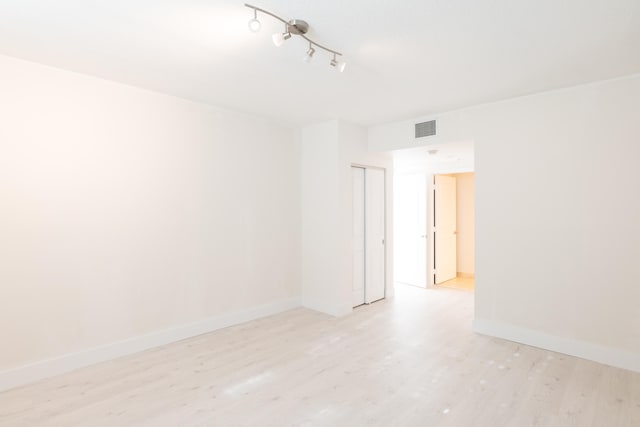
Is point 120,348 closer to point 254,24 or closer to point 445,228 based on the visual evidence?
point 254,24

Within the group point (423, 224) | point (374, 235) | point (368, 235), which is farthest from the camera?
point (423, 224)

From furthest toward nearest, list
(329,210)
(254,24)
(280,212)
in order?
(280,212), (329,210), (254,24)

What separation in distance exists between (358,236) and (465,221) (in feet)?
10.9

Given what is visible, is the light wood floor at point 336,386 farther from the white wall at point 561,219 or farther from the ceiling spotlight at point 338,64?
the ceiling spotlight at point 338,64

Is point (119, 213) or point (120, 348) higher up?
point (119, 213)

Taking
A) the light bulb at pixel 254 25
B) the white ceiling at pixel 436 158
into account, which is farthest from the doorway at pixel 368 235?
the light bulb at pixel 254 25

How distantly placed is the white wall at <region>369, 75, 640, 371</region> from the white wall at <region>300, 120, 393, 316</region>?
1458 millimetres

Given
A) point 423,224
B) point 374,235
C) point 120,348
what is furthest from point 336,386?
point 423,224

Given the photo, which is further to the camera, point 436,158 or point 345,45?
point 436,158

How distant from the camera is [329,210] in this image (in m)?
4.74

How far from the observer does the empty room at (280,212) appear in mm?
2354

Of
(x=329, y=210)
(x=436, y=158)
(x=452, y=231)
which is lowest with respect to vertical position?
(x=452, y=231)

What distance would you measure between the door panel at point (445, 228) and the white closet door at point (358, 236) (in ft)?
6.54

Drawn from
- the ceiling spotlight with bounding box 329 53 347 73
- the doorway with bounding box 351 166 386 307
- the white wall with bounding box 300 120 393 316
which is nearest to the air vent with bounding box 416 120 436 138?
the white wall with bounding box 300 120 393 316
